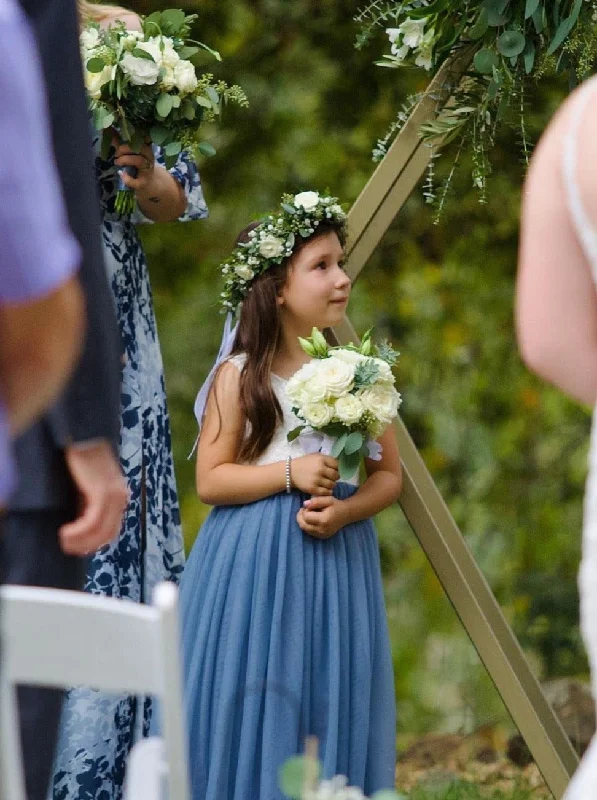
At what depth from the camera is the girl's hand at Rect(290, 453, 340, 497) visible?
3.46 metres

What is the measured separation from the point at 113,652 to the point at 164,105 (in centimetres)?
194

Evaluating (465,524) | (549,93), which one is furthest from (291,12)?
(465,524)

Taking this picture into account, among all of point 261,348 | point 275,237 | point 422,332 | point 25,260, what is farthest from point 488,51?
point 422,332

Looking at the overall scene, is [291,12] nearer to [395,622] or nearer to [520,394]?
[520,394]

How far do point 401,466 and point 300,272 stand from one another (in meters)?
0.58

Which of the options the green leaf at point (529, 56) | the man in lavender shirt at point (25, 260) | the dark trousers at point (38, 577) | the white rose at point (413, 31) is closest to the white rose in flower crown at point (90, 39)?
the white rose at point (413, 31)

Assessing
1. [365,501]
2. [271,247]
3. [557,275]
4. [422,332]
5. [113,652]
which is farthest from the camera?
[422,332]

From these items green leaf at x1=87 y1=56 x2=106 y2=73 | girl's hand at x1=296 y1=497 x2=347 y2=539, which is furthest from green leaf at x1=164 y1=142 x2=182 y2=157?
girl's hand at x1=296 y1=497 x2=347 y2=539

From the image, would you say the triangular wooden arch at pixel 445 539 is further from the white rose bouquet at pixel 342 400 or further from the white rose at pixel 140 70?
the white rose at pixel 140 70

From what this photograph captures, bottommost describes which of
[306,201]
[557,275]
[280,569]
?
[280,569]

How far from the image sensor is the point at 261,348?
365 centimetres

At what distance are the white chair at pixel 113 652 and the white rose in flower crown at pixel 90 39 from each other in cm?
208

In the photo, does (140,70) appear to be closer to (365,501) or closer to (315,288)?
(315,288)

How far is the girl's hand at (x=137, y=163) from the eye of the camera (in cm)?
338
